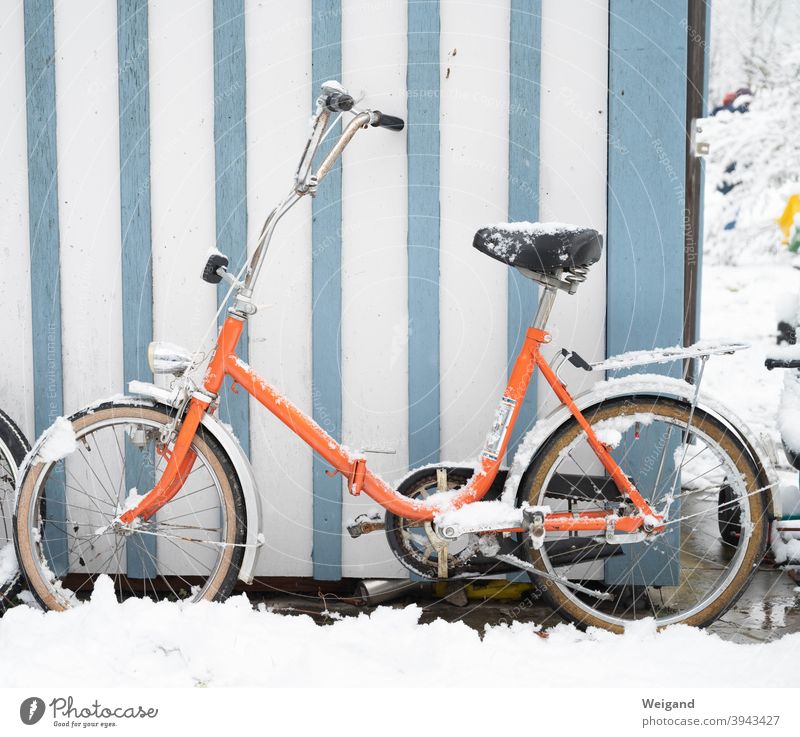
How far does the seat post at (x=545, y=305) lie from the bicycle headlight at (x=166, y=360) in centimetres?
106

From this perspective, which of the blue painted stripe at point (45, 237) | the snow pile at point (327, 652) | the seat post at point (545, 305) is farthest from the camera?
the blue painted stripe at point (45, 237)

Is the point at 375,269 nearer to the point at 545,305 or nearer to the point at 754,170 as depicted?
the point at 545,305

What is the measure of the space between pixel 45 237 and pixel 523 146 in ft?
5.67

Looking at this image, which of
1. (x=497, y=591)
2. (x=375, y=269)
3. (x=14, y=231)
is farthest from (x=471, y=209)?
(x=14, y=231)

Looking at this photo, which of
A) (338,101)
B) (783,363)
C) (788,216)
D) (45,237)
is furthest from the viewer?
(788,216)

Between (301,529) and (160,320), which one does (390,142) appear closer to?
(160,320)

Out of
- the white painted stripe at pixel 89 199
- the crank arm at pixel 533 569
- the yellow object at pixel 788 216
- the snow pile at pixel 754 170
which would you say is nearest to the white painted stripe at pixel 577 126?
the crank arm at pixel 533 569

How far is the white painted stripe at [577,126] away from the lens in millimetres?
3150

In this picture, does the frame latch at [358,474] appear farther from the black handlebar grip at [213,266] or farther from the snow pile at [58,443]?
the snow pile at [58,443]

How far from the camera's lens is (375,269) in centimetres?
329

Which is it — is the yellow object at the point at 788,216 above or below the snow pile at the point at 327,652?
above

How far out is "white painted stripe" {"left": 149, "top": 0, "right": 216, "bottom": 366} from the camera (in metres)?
3.26

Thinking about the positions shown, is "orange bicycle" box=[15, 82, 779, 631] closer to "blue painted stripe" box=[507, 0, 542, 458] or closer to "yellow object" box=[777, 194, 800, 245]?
"blue painted stripe" box=[507, 0, 542, 458]

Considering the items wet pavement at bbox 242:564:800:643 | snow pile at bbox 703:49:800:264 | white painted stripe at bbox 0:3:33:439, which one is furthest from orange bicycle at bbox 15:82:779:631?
snow pile at bbox 703:49:800:264
